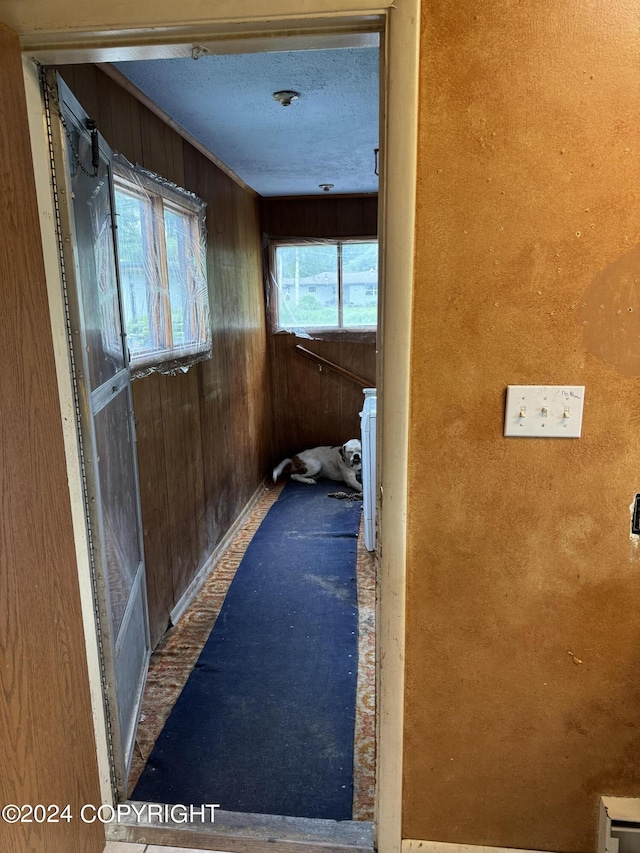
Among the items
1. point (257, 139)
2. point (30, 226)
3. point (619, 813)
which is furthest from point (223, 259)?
point (619, 813)

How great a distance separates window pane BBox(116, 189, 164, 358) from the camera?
7.57ft

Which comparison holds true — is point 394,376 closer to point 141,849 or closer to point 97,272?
point 97,272

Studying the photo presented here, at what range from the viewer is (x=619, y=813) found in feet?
4.36

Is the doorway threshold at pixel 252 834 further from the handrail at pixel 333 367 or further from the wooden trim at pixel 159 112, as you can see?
the handrail at pixel 333 367

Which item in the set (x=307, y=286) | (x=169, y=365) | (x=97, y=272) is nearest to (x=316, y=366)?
(x=307, y=286)

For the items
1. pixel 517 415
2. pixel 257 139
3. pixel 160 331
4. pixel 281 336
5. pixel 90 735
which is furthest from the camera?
pixel 281 336

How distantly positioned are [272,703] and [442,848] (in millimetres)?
928

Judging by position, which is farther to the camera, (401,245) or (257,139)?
(257,139)

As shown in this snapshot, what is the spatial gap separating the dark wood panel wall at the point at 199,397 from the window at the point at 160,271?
0.30 feet

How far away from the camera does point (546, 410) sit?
1211 millimetres

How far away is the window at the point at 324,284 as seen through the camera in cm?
524

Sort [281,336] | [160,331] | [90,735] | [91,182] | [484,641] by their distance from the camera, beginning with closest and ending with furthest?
[484,641]
[90,735]
[91,182]
[160,331]
[281,336]

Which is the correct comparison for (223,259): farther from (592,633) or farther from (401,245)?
(592,633)

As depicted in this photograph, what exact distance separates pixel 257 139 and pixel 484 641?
292 centimetres
